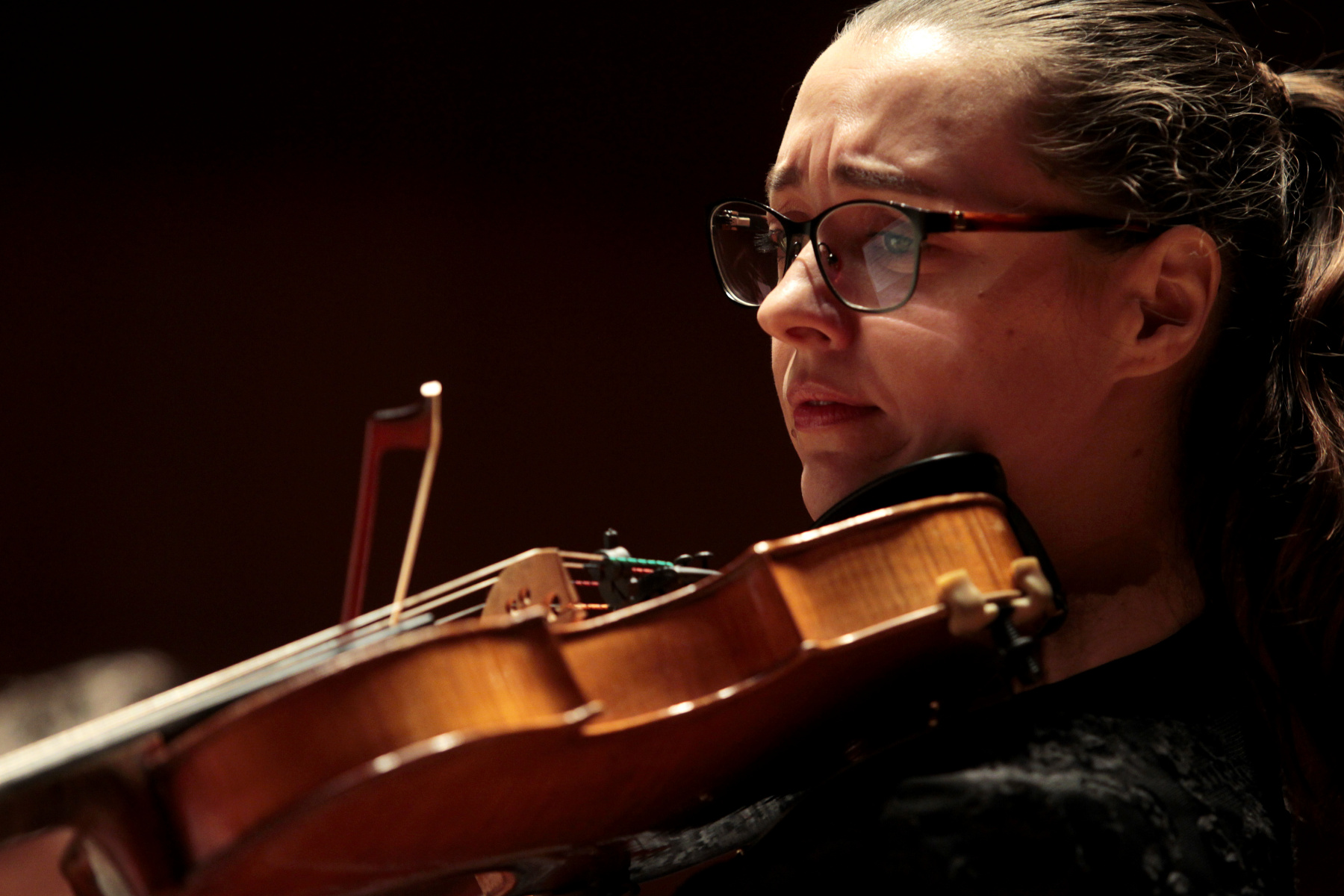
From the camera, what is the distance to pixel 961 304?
0.95 metres

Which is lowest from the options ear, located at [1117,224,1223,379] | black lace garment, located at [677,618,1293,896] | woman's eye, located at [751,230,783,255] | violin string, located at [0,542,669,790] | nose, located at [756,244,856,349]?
black lace garment, located at [677,618,1293,896]

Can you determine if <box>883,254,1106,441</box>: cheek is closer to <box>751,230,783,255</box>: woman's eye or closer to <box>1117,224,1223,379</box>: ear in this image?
<box>1117,224,1223,379</box>: ear

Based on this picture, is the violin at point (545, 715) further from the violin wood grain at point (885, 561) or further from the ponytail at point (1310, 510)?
the ponytail at point (1310, 510)

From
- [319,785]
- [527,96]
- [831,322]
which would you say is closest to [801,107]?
[831,322]

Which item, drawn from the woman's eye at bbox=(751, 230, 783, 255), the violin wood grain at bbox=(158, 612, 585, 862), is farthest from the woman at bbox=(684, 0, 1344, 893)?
the violin wood grain at bbox=(158, 612, 585, 862)

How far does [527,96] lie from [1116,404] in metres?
1.38

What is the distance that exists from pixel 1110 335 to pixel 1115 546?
7.4 inches

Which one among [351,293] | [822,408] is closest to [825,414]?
[822,408]

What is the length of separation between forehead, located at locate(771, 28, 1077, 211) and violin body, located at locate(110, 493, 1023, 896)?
0.95 ft

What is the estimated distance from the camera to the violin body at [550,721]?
55cm

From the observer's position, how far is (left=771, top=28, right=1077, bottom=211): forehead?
95 cm

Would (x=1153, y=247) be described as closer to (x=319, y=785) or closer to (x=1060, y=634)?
(x=1060, y=634)

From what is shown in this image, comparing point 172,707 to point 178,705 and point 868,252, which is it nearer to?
point 178,705

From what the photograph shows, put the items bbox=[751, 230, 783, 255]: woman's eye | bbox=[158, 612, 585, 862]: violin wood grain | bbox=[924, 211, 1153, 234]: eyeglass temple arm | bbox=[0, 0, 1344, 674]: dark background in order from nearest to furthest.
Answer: bbox=[158, 612, 585, 862]: violin wood grain → bbox=[924, 211, 1153, 234]: eyeglass temple arm → bbox=[751, 230, 783, 255]: woman's eye → bbox=[0, 0, 1344, 674]: dark background
